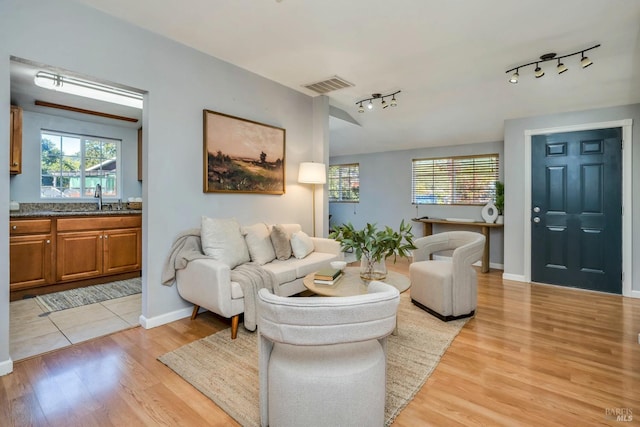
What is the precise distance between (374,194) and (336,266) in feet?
13.4

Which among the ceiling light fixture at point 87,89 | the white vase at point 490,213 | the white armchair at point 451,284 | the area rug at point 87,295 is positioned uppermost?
the ceiling light fixture at point 87,89

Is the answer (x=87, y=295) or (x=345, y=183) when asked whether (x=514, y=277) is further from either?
(x=87, y=295)

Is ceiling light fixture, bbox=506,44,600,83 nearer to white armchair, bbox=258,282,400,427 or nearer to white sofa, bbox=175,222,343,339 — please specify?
white sofa, bbox=175,222,343,339

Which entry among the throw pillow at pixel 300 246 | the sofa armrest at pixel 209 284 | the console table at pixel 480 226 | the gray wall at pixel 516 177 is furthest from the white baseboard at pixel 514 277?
the sofa armrest at pixel 209 284

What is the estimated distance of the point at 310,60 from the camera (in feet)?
10.7

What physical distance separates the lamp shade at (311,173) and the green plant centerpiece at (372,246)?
4.95ft

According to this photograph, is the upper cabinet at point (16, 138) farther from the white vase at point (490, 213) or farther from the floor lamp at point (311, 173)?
the white vase at point (490, 213)

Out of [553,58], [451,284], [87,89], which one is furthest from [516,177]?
[87,89]

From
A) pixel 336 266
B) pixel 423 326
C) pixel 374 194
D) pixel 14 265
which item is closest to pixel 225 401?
pixel 336 266

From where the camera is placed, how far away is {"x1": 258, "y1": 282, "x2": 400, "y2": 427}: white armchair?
119cm

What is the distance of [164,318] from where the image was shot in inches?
113

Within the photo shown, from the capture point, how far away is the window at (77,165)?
4.34 metres

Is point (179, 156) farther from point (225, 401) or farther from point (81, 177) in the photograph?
point (81, 177)

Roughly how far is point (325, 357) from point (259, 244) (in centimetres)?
205
